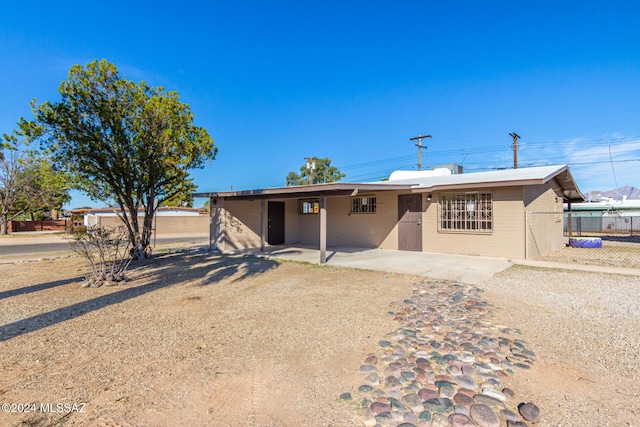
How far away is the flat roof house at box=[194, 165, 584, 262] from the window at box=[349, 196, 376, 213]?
0.03m

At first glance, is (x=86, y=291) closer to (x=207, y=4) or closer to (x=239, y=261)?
(x=239, y=261)

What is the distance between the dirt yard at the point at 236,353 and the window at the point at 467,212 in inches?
152

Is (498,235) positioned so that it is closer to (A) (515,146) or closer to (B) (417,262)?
(B) (417,262)

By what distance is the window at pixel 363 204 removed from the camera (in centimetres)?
1229

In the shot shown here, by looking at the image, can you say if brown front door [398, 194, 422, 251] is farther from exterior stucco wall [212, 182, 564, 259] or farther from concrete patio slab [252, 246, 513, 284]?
concrete patio slab [252, 246, 513, 284]

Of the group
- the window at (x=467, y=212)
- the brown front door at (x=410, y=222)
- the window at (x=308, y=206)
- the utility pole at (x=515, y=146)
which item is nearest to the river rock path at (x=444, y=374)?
the window at (x=467, y=212)

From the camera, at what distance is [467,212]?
1023 cm

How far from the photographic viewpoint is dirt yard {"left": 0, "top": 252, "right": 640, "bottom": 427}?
7.57ft

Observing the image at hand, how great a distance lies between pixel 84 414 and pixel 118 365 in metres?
0.79

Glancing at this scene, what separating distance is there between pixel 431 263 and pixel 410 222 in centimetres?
296

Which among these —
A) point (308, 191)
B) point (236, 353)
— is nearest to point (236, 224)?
point (308, 191)

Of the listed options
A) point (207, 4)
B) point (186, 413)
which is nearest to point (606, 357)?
point (186, 413)

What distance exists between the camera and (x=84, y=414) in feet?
7.46

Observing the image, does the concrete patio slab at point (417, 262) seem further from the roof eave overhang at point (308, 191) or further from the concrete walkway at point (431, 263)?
the roof eave overhang at point (308, 191)
